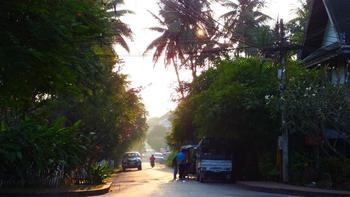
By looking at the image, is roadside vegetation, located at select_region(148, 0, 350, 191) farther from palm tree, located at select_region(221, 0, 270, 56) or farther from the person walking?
palm tree, located at select_region(221, 0, 270, 56)

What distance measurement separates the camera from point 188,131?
1918 inches

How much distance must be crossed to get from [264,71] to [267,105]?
4700 millimetres

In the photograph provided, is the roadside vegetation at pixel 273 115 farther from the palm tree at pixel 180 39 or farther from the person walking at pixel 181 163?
the palm tree at pixel 180 39

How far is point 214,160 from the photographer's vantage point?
3116 cm

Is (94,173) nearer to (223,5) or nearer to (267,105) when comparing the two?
(267,105)

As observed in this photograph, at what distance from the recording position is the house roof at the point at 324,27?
28.7 metres

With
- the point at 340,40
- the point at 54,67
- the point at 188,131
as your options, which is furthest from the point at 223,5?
the point at 54,67

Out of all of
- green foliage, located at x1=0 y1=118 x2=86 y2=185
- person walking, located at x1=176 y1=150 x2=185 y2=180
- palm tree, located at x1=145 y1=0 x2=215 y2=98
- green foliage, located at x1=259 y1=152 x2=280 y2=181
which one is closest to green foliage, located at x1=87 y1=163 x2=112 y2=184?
green foliage, located at x1=0 y1=118 x2=86 y2=185

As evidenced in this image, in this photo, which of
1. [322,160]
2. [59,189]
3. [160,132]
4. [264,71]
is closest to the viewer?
[59,189]

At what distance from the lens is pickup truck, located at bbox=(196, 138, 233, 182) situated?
31.1 m

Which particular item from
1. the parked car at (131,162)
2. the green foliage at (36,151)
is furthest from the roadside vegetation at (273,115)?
the parked car at (131,162)

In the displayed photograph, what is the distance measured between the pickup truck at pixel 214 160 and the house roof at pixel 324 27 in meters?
6.62

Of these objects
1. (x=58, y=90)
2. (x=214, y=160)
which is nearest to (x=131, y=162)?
(x=214, y=160)

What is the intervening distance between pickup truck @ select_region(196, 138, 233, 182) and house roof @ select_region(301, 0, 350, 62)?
6624 millimetres
